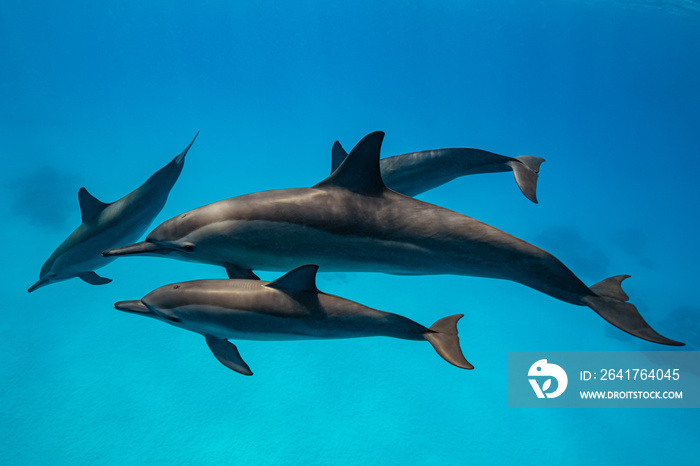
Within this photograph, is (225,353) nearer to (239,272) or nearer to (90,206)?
(239,272)

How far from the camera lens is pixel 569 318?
73.0 ft

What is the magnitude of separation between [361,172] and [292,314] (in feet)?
4.37

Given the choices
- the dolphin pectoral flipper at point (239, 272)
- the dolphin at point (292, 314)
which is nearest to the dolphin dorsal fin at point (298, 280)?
the dolphin at point (292, 314)

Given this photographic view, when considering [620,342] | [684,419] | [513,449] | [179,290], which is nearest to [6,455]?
[179,290]

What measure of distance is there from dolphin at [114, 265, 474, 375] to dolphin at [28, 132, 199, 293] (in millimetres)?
2517

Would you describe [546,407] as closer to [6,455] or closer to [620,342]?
[620,342]

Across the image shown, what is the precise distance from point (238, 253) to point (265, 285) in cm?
39

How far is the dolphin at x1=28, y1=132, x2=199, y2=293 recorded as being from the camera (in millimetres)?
5516

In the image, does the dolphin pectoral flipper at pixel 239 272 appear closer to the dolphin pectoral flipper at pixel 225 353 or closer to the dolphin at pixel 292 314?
the dolphin at pixel 292 314

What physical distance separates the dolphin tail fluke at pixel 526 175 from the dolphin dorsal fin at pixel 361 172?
6.08 ft

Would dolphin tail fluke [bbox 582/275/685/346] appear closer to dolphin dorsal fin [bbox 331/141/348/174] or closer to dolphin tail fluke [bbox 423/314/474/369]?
dolphin tail fluke [bbox 423/314/474/369]

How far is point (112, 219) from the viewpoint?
5562 mm

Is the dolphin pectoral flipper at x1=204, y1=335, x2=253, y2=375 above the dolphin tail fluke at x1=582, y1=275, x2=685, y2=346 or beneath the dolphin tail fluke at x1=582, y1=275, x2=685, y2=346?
beneath

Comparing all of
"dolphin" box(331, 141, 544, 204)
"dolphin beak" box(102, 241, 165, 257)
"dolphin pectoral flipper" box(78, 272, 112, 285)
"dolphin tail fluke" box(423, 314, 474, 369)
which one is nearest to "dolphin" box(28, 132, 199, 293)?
"dolphin pectoral flipper" box(78, 272, 112, 285)
